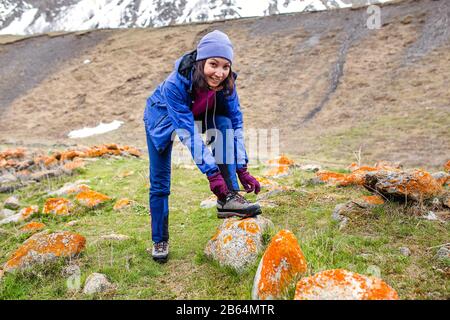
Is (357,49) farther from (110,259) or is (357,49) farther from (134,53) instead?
(110,259)

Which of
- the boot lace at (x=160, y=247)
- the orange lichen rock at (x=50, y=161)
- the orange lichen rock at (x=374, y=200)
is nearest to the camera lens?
the boot lace at (x=160, y=247)

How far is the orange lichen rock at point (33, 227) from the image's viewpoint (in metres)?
4.84

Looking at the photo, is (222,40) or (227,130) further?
(227,130)

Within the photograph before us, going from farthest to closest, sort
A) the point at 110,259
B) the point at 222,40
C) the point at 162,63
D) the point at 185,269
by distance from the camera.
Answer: the point at 162,63 → the point at 110,259 → the point at 185,269 → the point at 222,40

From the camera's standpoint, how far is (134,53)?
100 ft

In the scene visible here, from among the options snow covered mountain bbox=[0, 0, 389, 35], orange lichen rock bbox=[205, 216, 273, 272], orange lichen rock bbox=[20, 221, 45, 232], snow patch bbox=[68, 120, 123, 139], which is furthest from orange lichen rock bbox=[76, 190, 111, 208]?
snow covered mountain bbox=[0, 0, 389, 35]

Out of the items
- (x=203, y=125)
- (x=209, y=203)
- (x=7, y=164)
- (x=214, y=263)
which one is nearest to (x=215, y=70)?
(x=203, y=125)

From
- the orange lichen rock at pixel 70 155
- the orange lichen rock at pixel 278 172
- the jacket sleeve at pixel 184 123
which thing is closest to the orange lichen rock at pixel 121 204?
the jacket sleeve at pixel 184 123

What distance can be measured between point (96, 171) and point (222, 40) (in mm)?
6624

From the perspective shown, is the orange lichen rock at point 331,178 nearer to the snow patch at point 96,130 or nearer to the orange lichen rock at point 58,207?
the orange lichen rock at point 58,207

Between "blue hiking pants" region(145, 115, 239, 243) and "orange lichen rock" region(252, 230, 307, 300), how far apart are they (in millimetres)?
944

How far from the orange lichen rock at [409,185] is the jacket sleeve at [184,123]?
2043 millimetres

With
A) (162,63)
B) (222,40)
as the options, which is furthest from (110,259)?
(162,63)

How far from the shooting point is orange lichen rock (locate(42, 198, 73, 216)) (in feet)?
17.8
